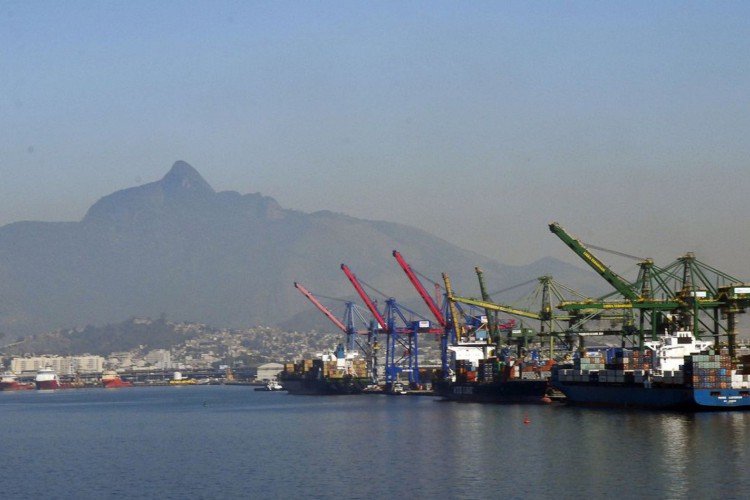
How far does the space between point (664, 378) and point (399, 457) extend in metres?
40.9

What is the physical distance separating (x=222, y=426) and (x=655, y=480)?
5953cm

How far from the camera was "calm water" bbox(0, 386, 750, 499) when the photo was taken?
61.3m

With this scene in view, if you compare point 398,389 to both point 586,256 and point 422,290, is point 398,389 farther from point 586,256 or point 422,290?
point 586,256

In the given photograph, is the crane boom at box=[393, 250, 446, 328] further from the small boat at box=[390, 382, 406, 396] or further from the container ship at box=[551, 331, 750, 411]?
the container ship at box=[551, 331, 750, 411]

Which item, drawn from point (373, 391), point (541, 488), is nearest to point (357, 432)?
point (541, 488)

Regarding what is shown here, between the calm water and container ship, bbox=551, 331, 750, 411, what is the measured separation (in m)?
3.01

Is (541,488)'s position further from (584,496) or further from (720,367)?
(720,367)

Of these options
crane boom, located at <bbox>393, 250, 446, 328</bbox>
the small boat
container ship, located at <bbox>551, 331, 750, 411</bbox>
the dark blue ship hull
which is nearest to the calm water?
the dark blue ship hull

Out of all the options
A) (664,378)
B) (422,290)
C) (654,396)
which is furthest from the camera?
(422,290)

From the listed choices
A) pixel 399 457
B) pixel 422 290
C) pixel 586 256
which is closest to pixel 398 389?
pixel 422 290

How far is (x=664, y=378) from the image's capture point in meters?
107

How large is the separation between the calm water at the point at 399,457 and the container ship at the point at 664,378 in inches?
118

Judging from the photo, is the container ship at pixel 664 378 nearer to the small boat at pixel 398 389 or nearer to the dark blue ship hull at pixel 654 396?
the dark blue ship hull at pixel 654 396

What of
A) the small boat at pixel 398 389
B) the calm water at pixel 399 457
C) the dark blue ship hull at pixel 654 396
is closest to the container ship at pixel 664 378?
the dark blue ship hull at pixel 654 396
